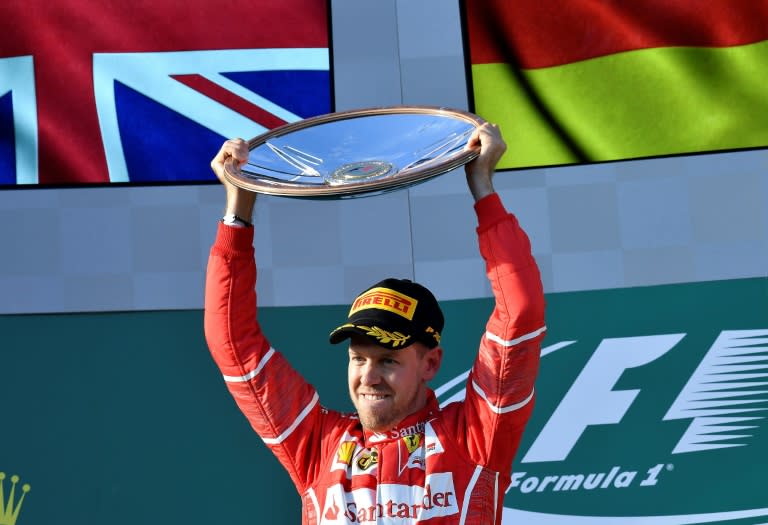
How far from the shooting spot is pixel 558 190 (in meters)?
3.30

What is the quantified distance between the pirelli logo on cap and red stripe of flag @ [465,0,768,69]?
1.45 metres

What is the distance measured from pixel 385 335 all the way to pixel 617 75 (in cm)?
168

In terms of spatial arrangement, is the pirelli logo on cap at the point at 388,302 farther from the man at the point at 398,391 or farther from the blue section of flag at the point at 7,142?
the blue section of flag at the point at 7,142

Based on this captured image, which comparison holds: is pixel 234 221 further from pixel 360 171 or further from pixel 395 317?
pixel 395 317

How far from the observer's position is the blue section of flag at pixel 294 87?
11.1ft

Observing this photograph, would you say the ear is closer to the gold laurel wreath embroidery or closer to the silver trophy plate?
the gold laurel wreath embroidery

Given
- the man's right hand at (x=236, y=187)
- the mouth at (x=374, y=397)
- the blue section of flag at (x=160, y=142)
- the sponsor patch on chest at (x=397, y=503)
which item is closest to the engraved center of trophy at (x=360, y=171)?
the man's right hand at (x=236, y=187)

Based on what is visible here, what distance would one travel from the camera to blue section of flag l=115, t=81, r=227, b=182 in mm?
3334

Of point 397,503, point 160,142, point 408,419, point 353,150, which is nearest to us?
point 397,503

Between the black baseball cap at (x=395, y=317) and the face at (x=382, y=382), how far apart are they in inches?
1.5

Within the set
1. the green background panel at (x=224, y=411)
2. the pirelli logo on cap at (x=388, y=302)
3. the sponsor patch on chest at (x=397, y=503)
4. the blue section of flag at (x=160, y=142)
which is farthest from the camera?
the blue section of flag at (x=160, y=142)

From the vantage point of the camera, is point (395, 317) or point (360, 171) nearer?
point (395, 317)

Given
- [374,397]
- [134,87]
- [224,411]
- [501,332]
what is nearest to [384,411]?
[374,397]

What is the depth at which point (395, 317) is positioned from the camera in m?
2.10
